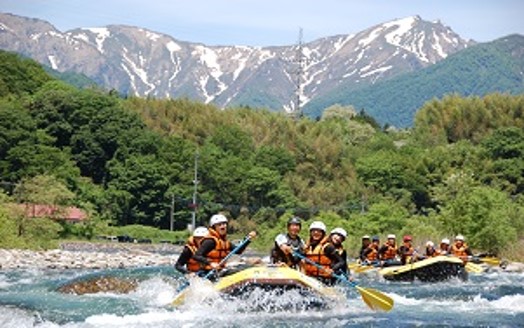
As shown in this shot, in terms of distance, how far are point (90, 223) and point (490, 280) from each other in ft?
103

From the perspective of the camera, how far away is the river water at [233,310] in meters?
13.4

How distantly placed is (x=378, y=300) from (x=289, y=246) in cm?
184

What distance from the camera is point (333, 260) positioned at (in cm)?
1552

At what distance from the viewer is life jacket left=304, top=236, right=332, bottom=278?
15414 millimetres

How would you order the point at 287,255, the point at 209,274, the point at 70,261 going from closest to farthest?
1. the point at 209,274
2. the point at 287,255
3. the point at 70,261

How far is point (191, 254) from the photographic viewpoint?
51.6 feet

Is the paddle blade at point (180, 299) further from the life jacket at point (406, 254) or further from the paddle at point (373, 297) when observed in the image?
the life jacket at point (406, 254)

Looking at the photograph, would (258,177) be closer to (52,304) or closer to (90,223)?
(90,223)

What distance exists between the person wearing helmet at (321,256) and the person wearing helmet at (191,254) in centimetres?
195

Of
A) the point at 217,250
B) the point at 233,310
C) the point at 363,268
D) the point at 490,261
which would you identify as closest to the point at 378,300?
the point at 233,310

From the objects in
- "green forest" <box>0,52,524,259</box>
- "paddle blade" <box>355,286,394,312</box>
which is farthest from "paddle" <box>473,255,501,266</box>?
"green forest" <box>0,52,524,259</box>

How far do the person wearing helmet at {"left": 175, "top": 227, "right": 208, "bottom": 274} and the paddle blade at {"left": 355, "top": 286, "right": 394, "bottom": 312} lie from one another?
120 inches

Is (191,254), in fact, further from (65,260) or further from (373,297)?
(65,260)

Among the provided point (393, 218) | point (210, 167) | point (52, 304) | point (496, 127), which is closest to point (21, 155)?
point (210, 167)
